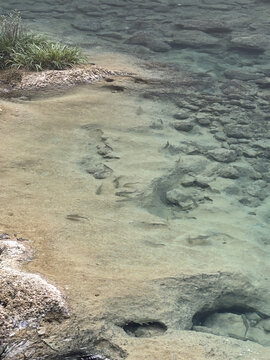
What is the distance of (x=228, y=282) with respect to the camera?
162 inches

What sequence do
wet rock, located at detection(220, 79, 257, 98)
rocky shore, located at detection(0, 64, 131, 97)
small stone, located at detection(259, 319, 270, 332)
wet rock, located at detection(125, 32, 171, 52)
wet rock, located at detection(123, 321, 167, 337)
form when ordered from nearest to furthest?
1. wet rock, located at detection(123, 321, 167, 337)
2. small stone, located at detection(259, 319, 270, 332)
3. rocky shore, located at detection(0, 64, 131, 97)
4. wet rock, located at detection(220, 79, 257, 98)
5. wet rock, located at detection(125, 32, 171, 52)

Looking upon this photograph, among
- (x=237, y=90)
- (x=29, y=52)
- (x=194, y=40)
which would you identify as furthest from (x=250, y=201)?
(x=194, y=40)

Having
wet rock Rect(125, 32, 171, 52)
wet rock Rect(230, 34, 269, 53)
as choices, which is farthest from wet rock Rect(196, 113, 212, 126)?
wet rock Rect(230, 34, 269, 53)

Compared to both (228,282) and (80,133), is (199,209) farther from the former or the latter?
(80,133)

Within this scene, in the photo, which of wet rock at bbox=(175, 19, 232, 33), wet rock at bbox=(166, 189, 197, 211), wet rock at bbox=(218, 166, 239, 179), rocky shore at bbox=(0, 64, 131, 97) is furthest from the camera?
wet rock at bbox=(175, 19, 232, 33)

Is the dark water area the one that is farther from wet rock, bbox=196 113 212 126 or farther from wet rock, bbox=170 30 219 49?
wet rock, bbox=196 113 212 126

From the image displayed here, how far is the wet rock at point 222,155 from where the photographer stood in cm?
611

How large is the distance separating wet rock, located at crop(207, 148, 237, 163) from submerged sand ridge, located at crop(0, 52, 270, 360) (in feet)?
0.07

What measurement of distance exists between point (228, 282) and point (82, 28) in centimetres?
721

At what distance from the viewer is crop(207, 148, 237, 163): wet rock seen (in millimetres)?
6113

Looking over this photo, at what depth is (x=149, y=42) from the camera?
374 inches

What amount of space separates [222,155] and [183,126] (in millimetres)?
738

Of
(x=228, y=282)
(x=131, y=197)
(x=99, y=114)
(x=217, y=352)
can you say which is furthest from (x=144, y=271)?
(x=99, y=114)

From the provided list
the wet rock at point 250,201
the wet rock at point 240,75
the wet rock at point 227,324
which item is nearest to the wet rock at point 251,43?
the wet rock at point 240,75
